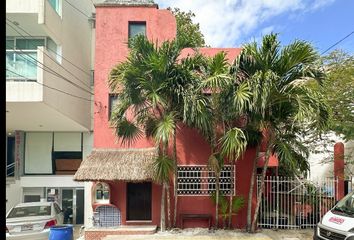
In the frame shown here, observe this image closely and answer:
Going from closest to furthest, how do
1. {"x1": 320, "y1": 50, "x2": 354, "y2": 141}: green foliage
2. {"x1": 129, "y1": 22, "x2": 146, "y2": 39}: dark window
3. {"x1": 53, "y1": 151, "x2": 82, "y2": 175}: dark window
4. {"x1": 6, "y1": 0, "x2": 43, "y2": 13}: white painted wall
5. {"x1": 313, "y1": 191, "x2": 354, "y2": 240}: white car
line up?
{"x1": 313, "y1": 191, "x2": 354, "y2": 240}: white car → {"x1": 320, "y1": 50, "x2": 354, "y2": 141}: green foliage → {"x1": 129, "y1": 22, "x2": 146, "y2": 39}: dark window → {"x1": 6, "y1": 0, "x2": 43, "y2": 13}: white painted wall → {"x1": 53, "y1": 151, "x2": 82, "y2": 175}: dark window

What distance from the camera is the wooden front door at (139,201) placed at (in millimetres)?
14008

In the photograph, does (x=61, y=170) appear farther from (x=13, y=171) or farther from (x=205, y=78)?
(x=205, y=78)

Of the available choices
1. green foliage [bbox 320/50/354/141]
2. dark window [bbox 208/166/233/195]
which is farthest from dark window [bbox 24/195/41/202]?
green foliage [bbox 320/50/354/141]

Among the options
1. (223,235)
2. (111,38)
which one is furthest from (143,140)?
(223,235)

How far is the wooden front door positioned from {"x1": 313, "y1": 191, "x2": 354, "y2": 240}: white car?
6.53m

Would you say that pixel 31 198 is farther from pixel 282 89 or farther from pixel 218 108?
pixel 282 89

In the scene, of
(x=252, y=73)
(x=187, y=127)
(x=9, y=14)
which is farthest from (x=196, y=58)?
(x=9, y=14)

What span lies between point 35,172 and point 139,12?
41.7 feet

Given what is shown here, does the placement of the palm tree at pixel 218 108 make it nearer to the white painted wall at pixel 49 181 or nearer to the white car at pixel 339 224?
the white car at pixel 339 224

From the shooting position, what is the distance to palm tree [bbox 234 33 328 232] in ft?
36.6

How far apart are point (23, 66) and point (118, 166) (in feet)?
20.7

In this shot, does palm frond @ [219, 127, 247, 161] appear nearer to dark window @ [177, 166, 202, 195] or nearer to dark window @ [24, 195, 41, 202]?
dark window @ [177, 166, 202, 195]

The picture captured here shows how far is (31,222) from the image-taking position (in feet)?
42.7

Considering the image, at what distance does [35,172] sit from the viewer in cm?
2280
